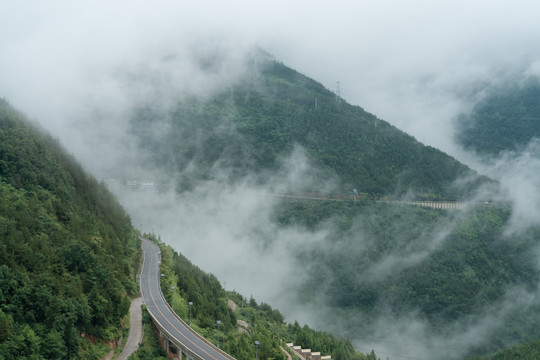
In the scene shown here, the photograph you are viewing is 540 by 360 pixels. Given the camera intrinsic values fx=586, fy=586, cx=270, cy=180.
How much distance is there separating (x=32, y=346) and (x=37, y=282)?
27.3 ft

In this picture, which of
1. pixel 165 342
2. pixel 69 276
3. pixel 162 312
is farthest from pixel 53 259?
pixel 162 312

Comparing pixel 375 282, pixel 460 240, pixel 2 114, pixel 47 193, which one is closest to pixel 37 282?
pixel 47 193

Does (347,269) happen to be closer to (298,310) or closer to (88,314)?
(298,310)

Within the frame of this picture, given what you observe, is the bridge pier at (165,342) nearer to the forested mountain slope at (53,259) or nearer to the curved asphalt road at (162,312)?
the curved asphalt road at (162,312)

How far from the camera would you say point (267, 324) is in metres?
101

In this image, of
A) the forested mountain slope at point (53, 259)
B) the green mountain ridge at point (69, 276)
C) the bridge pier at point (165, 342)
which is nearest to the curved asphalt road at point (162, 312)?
the bridge pier at point (165, 342)

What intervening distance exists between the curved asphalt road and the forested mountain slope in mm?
3004

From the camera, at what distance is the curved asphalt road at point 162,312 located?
69.2 metres

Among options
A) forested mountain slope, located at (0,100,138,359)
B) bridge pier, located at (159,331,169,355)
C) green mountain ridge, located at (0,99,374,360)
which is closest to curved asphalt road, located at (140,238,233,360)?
bridge pier, located at (159,331,169,355)

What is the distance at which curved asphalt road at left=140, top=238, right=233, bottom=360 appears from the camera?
69.2 m

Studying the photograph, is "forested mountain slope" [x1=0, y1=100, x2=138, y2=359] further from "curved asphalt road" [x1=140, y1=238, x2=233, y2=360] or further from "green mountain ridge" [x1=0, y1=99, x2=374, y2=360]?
"curved asphalt road" [x1=140, y1=238, x2=233, y2=360]

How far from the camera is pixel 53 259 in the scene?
221ft

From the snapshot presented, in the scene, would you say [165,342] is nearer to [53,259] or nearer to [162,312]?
[162,312]

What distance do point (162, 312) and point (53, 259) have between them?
18727mm
